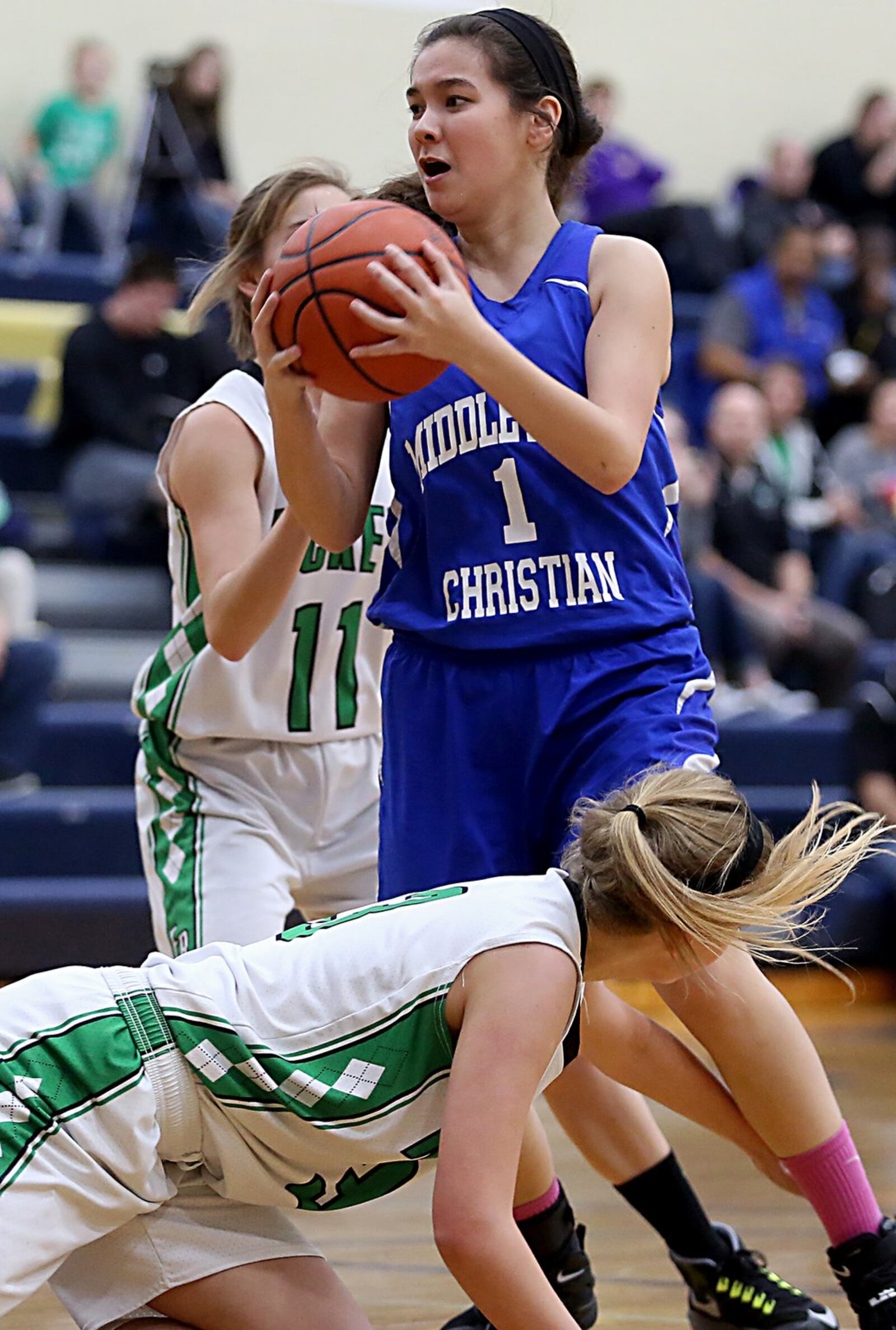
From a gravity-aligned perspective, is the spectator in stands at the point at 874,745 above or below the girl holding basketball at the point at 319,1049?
above

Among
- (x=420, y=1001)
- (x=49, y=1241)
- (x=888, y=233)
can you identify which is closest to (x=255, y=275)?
(x=420, y=1001)

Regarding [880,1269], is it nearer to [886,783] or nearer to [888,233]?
[886,783]

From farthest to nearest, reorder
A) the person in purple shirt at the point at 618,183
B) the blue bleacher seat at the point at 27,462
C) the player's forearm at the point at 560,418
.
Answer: the person in purple shirt at the point at 618,183, the blue bleacher seat at the point at 27,462, the player's forearm at the point at 560,418

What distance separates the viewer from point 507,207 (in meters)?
2.26

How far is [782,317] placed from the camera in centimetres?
926

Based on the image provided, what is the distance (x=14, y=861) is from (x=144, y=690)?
9.43 feet

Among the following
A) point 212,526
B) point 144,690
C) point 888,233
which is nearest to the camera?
point 212,526

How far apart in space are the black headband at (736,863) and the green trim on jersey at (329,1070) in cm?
32

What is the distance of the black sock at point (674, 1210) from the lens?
2.52m

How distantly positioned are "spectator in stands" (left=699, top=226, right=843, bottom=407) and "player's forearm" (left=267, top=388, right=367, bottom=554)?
268 inches

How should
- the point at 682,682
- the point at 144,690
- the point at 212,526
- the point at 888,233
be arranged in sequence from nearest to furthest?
the point at 682,682, the point at 212,526, the point at 144,690, the point at 888,233

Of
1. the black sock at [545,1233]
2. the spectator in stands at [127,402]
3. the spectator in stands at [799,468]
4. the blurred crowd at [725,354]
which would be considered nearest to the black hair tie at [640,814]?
the black sock at [545,1233]

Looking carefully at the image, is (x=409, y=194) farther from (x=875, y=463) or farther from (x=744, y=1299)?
(x=875, y=463)

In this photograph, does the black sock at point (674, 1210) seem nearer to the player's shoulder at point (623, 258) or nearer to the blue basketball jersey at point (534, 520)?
the blue basketball jersey at point (534, 520)
